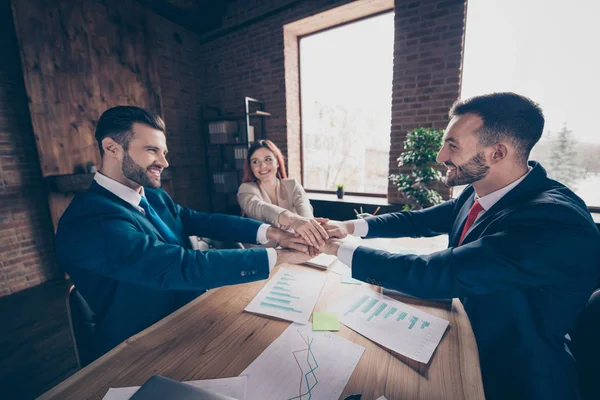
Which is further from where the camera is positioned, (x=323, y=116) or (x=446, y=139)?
(x=323, y=116)

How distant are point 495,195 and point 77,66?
436cm

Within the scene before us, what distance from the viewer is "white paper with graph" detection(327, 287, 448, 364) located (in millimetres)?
845

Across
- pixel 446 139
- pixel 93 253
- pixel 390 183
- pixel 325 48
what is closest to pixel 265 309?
pixel 93 253

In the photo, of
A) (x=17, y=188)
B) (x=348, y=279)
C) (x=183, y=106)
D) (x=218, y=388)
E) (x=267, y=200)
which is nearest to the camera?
(x=218, y=388)

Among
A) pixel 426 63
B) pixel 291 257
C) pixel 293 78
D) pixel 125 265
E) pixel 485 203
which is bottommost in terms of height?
pixel 291 257

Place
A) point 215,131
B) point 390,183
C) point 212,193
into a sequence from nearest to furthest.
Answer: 1. point 390,183
2. point 215,131
3. point 212,193

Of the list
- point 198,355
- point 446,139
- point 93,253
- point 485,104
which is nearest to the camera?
point 198,355

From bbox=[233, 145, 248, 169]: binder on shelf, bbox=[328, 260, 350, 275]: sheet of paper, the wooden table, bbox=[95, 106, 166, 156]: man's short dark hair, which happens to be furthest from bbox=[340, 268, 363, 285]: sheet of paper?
bbox=[233, 145, 248, 169]: binder on shelf

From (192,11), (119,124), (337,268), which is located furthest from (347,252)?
(192,11)

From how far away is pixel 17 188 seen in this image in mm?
2904

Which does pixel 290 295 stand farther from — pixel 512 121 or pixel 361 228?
pixel 512 121

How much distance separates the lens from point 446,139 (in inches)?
49.8

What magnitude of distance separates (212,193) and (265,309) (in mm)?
4404

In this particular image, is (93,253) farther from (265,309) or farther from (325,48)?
(325,48)
